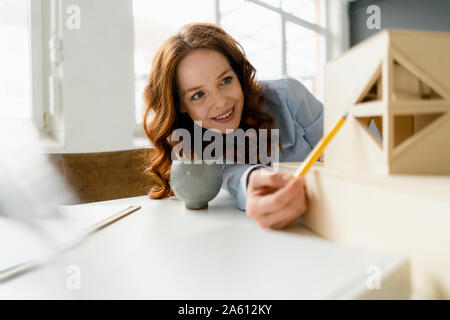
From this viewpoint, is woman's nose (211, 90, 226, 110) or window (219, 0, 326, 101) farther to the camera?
window (219, 0, 326, 101)

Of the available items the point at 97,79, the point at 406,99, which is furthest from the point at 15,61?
the point at 406,99

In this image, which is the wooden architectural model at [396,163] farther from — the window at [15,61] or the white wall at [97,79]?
the window at [15,61]

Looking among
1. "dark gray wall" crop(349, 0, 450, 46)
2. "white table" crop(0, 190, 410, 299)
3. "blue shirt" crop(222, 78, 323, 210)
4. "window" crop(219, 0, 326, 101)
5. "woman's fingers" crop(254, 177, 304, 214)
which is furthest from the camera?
"dark gray wall" crop(349, 0, 450, 46)

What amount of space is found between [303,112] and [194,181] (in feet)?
2.07

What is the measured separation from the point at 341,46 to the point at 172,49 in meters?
3.14

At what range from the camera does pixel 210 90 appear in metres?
0.86

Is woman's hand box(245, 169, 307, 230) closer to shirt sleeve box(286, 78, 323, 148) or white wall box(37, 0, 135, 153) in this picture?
shirt sleeve box(286, 78, 323, 148)

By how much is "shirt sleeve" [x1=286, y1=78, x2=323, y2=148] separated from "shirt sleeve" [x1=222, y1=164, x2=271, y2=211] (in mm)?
409

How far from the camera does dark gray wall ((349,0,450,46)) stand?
108 inches

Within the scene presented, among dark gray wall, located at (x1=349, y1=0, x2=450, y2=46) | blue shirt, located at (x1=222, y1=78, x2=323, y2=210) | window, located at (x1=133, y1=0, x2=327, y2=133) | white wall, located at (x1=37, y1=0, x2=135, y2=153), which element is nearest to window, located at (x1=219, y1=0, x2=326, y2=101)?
window, located at (x1=133, y1=0, x2=327, y2=133)

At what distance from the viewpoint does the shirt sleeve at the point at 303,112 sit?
3.37ft

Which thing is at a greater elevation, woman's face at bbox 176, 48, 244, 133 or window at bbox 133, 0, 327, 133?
window at bbox 133, 0, 327, 133

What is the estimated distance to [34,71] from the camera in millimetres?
1372
